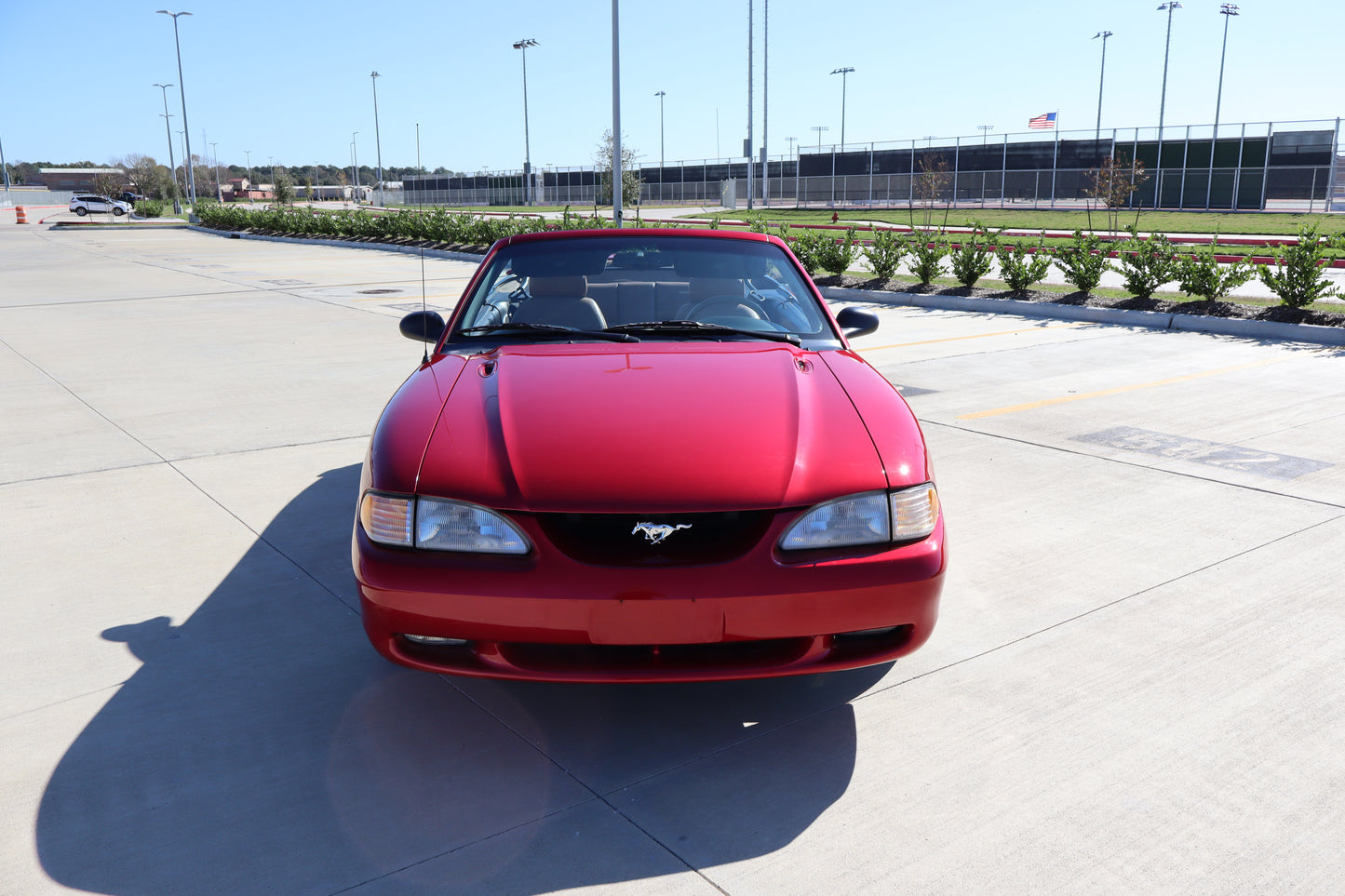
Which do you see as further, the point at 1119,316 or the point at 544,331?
the point at 1119,316

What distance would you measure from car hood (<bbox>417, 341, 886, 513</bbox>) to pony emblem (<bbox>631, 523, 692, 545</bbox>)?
54 mm

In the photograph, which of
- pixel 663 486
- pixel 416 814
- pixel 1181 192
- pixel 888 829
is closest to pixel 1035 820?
pixel 888 829

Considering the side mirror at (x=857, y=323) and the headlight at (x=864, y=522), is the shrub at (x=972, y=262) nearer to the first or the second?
the side mirror at (x=857, y=323)

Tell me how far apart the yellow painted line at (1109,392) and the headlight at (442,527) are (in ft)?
17.7

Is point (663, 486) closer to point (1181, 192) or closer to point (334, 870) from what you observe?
point (334, 870)

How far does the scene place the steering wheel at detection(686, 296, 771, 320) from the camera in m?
4.32

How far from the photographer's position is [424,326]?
14.7 ft

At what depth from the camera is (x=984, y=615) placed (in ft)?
13.3

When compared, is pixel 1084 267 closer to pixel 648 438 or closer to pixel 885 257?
Result: pixel 885 257

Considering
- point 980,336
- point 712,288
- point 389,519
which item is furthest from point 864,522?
point 980,336

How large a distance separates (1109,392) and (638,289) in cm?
552

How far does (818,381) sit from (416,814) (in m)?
1.87

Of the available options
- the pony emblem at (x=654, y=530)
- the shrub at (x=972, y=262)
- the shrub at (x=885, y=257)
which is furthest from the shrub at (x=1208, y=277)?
the pony emblem at (x=654, y=530)

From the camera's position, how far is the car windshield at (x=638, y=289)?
425 centimetres
